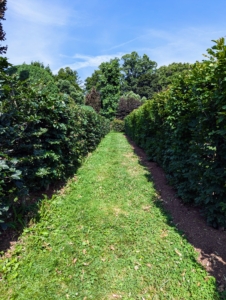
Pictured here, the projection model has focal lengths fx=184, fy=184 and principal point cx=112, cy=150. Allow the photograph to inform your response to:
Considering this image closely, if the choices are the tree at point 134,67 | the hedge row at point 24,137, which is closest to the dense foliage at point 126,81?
the tree at point 134,67

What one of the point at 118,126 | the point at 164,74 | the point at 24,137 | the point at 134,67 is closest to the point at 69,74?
the point at 134,67

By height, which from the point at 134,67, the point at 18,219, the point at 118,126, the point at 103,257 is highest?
the point at 134,67

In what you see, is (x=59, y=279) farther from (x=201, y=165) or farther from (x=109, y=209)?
(x=201, y=165)

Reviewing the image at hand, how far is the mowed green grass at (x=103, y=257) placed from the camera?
2047 mm

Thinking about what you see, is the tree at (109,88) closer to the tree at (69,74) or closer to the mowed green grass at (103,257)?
the tree at (69,74)

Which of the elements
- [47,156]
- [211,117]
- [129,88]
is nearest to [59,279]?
[47,156]

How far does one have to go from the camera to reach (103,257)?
253cm

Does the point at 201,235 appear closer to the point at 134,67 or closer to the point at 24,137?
the point at 24,137

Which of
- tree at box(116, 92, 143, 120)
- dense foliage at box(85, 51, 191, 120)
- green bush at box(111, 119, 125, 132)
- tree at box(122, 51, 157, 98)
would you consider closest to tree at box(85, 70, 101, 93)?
dense foliage at box(85, 51, 191, 120)

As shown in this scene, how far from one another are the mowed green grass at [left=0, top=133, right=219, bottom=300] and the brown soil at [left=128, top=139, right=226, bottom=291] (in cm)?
12

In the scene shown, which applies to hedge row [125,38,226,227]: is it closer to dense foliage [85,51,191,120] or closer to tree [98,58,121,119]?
dense foliage [85,51,191,120]

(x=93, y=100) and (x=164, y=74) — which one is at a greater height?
(x=164, y=74)

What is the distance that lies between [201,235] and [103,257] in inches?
59.8

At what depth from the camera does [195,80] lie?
3094mm
